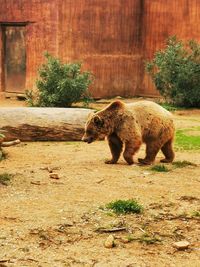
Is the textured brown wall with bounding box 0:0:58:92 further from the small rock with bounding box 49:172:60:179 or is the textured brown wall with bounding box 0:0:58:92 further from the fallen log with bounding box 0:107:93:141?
the small rock with bounding box 49:172:60:179

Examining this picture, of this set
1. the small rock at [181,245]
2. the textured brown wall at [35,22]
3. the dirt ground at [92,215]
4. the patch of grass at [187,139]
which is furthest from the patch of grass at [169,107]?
A: the small rock at [181,245]

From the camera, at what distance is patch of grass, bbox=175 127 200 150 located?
12188 mm

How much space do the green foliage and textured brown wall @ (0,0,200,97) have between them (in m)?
13.1

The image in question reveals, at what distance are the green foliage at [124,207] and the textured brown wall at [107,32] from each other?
43.0 feet

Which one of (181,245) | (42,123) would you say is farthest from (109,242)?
(42,123)

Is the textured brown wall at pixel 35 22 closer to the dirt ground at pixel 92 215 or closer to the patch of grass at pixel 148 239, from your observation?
the dirt ground at pixel 92 215

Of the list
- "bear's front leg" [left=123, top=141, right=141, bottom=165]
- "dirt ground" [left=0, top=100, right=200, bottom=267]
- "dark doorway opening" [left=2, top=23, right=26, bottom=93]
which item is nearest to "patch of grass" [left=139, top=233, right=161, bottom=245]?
"dirt ground" [left=0, top=100, right=200, bottom=267]

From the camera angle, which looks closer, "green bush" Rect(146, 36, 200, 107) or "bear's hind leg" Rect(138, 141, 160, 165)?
"bear's hind leg" Rect(138, 141, 160, 165)

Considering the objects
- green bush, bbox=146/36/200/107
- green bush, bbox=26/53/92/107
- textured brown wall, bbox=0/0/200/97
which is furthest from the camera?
textured brown wall, bbox=0/0/200/97

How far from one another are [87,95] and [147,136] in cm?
960

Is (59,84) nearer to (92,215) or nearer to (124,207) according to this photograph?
(124,207)

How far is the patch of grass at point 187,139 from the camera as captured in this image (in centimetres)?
1219

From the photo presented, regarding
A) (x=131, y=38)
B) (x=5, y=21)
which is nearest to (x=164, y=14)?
(x=131, y=38)

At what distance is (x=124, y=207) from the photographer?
7047 mm
